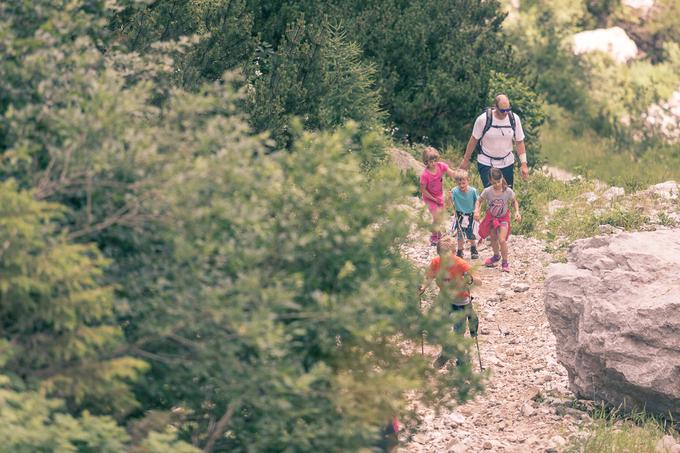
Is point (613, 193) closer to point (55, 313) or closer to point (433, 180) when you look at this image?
point (433, 180)

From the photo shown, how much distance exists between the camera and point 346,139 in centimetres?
705

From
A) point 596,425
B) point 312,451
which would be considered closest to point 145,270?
point 312,451

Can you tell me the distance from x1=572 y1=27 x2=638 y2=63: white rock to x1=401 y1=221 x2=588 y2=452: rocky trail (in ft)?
59.5

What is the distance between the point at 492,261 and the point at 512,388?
313cm

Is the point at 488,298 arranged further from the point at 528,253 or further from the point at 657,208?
the point at 657,208

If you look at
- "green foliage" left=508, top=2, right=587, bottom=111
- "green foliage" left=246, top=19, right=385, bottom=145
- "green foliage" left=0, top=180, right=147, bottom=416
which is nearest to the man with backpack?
"green foliage" left=246, top=19, right=385, bottom=145

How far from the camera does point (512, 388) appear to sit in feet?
36.0

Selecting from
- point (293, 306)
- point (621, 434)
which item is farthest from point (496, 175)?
point (293, 306)

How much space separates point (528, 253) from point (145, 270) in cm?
894

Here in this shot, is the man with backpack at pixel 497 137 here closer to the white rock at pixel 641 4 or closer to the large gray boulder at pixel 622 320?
the large gray boulder at pixel 622 320

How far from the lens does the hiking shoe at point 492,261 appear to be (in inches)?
543

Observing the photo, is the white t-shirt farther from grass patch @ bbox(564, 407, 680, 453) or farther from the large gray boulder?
grass patch @ bbox(564, 407, 680, 453)

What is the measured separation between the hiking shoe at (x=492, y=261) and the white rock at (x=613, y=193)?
3.53 meters

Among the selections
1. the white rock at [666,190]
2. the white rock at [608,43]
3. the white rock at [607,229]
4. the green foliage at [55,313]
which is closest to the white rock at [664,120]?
the white rock at [608,43]
